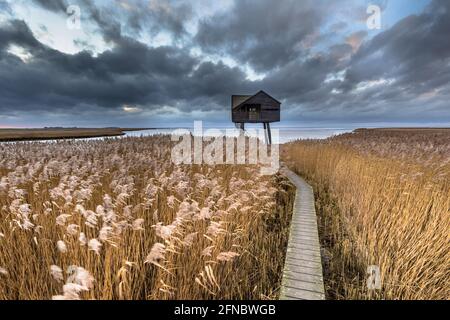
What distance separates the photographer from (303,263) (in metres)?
3.70

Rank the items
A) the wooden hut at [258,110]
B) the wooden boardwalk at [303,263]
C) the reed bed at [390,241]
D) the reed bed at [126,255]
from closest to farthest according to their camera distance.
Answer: the reed bed at [126,255] < the wooden boardwalk at [303,263] < the reed bed at [390,241] < the wooden hut at [258,110]

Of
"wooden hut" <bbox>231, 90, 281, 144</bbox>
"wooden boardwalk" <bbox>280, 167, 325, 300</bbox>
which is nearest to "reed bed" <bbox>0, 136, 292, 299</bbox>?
"wooden boardwalk" <bbox>280, 167, 325, 300</bbox>

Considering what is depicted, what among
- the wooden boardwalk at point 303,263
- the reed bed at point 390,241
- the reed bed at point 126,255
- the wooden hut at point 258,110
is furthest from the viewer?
the wooden hut at point 258,110

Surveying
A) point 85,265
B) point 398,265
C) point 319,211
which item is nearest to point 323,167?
point 319,211

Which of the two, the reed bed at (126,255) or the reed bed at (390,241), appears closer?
the reed bed at (126,255)

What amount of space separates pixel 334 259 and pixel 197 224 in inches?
120

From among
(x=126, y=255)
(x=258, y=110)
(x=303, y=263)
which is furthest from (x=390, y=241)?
(x=258, y=110)

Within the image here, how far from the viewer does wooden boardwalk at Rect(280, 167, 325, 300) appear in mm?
3016

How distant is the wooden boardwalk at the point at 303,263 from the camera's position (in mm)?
3016

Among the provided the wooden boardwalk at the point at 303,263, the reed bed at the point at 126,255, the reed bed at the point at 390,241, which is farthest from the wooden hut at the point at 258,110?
the reed bed at the point at 126,255

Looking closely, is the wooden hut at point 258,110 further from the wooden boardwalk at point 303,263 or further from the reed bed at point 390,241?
the wooden boardwalk at point 303,263

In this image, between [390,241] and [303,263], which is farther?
[390,241]

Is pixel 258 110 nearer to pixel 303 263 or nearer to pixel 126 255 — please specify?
pixel 303 263
